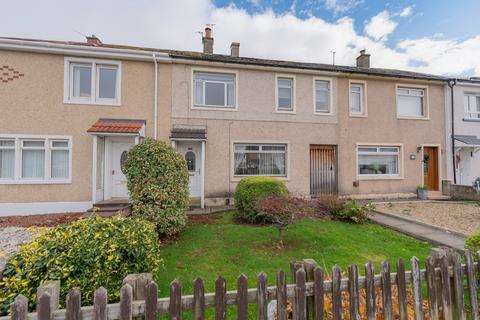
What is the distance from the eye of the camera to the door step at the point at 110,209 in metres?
7.28

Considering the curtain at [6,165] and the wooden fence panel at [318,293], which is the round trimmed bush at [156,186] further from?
the curtain at [6,165]

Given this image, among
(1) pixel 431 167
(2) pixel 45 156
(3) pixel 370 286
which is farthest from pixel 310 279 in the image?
(1) pixel 431 167

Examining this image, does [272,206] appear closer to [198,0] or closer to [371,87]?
[371,87]

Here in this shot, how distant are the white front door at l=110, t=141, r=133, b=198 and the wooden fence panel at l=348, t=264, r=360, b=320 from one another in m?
9.37

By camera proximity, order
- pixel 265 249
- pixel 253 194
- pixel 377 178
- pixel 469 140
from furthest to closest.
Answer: pixel 469 140
pixel 377 178
pixel 253 194
pixel 265 249

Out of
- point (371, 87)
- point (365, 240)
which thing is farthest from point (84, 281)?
point (371, 87)

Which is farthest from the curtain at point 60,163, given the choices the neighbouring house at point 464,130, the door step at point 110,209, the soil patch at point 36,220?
the neighbouring house at point 464,130

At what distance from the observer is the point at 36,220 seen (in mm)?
7832

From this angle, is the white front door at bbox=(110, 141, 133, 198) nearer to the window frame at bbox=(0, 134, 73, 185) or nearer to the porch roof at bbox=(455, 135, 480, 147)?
the window frame at bbox=(0, 134, 73, 185)

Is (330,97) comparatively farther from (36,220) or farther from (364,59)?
(36,220)

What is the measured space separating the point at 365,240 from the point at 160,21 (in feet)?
46.8

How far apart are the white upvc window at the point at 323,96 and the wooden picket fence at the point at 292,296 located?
975 cm

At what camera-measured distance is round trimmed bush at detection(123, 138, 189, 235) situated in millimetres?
6203

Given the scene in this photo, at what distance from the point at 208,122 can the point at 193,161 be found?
1874 millimetres
